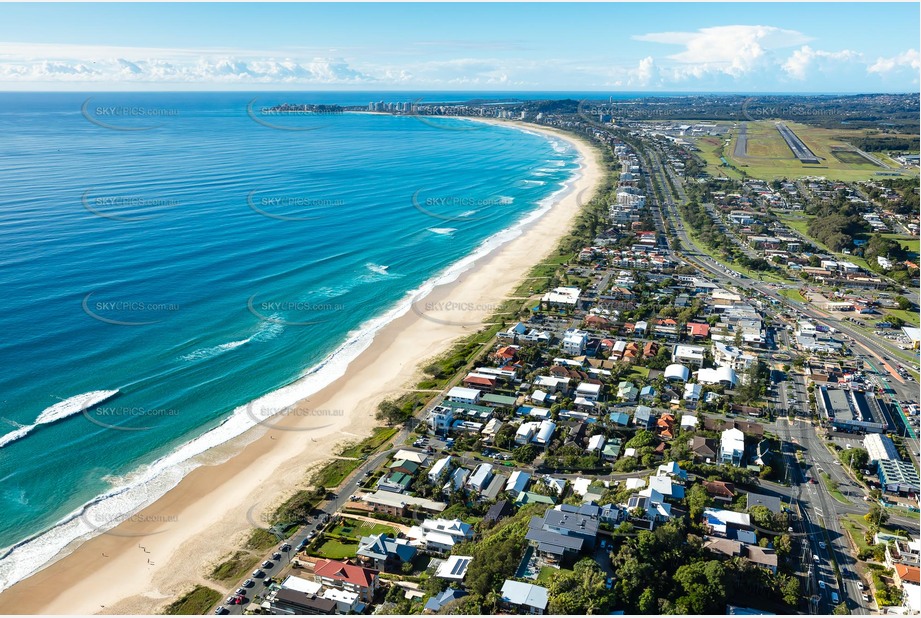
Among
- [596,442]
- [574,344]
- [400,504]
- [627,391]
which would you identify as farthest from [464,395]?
[400,504]

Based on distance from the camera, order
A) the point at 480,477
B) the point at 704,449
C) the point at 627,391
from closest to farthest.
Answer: the point at 480,477, the point at 704,449, the point at 627,391

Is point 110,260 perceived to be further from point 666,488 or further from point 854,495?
point 854,495

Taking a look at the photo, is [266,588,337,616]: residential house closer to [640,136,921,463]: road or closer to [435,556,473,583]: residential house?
[435,556,473,583]: residential house

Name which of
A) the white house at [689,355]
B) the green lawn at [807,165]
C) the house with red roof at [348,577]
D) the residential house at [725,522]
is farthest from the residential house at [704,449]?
the green lawn at [807,165]

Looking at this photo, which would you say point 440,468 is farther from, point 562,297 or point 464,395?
point 562,297

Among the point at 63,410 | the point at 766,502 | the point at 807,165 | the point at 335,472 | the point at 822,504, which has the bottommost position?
the point at 335,472
